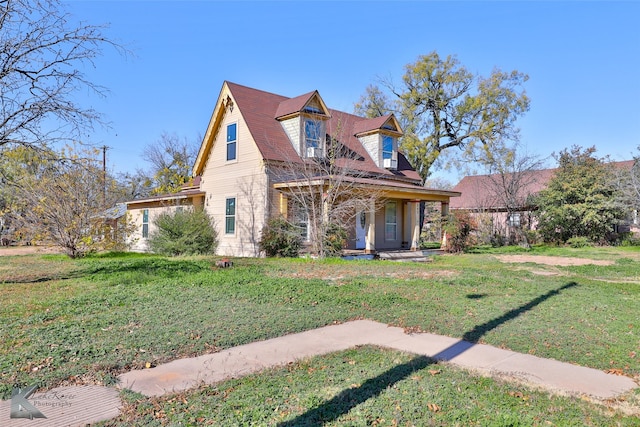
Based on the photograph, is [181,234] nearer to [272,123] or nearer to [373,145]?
[272,123]

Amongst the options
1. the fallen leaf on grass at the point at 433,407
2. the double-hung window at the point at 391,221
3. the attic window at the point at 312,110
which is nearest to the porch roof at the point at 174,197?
the attic window at the point at 312,110

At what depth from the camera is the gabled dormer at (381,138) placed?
21766mm

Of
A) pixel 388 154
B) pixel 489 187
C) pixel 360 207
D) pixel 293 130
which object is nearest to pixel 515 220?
pixel 489 187

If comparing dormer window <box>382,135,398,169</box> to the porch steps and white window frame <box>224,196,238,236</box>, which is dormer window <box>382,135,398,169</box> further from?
white window frame <box>224,196,238,236</box>

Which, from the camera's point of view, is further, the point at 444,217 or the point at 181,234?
the point at 444,217

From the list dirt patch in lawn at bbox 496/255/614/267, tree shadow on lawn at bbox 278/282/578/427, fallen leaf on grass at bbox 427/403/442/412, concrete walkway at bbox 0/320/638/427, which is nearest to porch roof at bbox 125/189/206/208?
dirt patch in lawn at bbox 496/255/614/267

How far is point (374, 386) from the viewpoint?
406 cm

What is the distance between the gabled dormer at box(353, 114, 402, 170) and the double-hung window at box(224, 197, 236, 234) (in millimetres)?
7534

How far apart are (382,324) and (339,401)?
3026mm

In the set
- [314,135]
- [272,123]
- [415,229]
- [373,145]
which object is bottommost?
[415,229]

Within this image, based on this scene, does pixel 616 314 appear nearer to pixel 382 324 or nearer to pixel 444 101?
pixel 382 324

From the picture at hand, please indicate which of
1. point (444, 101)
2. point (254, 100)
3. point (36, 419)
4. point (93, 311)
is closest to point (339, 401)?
point (36, 419)

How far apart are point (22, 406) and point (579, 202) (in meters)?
29.6

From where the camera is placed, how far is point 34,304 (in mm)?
7254
